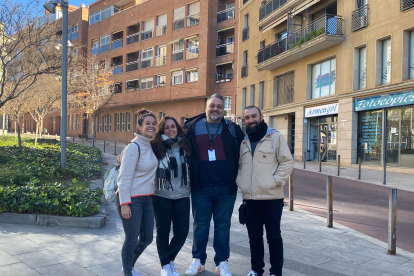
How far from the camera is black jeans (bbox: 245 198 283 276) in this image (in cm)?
403

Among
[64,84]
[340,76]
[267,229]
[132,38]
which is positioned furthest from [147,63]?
[267,229]

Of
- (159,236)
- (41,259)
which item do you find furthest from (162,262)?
(41,259)

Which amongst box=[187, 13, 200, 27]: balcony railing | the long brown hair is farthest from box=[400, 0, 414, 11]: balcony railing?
box=[187, 13, 200, 27]: balcony railing

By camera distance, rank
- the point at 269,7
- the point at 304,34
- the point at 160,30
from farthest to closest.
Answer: the point at 160,30 → the point at 269,7 → the point at 304,34

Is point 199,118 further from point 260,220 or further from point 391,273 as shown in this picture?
point 391,273

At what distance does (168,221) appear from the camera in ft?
13.4

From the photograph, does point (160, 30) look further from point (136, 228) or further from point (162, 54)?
point (136, 228)

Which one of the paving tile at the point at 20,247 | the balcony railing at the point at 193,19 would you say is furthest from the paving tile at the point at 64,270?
the balcony railing at the point at 193,19

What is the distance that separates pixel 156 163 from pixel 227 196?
92 centimetres

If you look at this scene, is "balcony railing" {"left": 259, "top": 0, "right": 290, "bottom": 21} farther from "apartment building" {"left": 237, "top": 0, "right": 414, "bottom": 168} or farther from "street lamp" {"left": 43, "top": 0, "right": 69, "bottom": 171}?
"street lamp" {"left": 43, "top": 0, "right": 69, "bottom": 171}

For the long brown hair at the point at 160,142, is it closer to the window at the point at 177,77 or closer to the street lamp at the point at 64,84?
the street lamp at the point at 64,84

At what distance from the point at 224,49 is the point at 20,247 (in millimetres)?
31294

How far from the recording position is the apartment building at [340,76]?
17172 mm

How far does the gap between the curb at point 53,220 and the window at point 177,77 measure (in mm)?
31054
